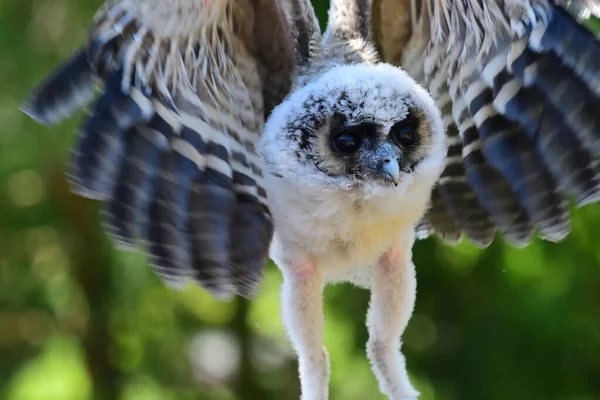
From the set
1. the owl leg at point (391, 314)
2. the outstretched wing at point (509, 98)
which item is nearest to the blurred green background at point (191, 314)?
the outstretched wing at point (509, 98)

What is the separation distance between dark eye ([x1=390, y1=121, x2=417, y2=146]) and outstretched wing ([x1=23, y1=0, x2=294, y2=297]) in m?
0.17

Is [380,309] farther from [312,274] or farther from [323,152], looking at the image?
[323,152]

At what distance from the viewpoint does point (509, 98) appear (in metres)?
0.90

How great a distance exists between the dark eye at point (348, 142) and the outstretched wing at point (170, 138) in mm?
117

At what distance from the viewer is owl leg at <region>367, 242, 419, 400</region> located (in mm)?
981

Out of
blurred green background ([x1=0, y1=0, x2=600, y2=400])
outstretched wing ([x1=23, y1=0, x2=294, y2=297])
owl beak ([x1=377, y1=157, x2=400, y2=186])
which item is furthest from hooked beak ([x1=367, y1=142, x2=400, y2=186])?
blurred green background ([x1=0, y1=0, x2=600, y2=400])

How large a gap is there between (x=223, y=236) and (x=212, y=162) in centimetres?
9

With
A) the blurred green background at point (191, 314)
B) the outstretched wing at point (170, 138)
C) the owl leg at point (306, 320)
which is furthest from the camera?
the blurred green background at point (191, 314)

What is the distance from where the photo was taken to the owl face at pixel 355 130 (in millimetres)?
825

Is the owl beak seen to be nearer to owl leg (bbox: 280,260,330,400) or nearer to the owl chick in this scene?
the owl chick

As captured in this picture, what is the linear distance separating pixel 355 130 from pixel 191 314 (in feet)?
5.61

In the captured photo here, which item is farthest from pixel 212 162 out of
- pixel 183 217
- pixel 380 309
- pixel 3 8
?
pixel 3 8

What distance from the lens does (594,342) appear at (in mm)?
1884

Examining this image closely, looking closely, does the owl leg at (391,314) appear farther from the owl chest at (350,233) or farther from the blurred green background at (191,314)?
the blurred green background at (191,314)
